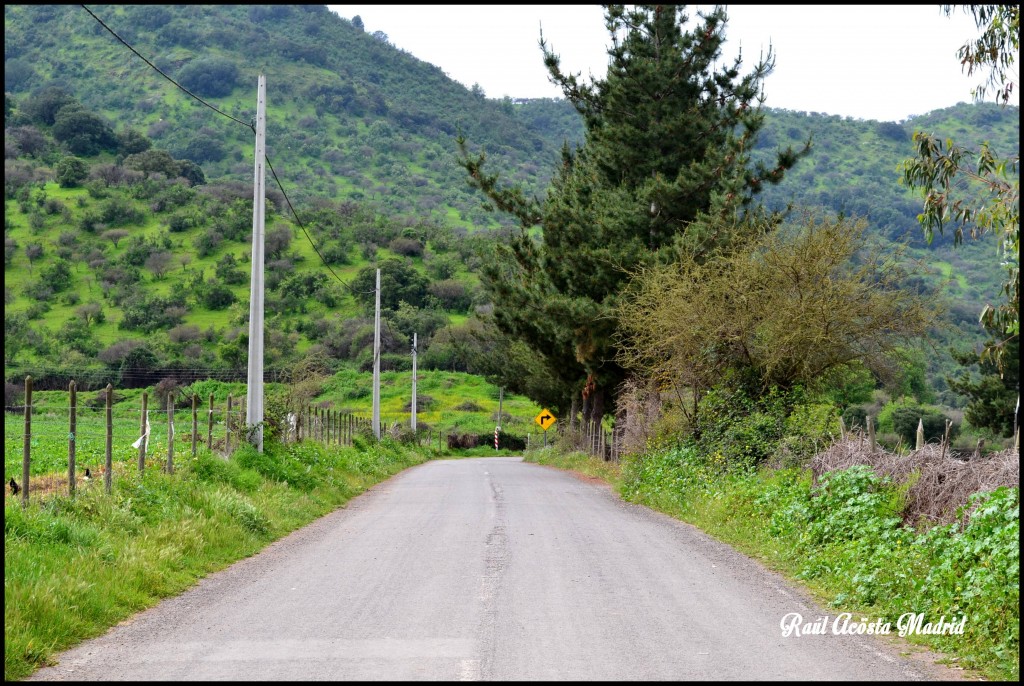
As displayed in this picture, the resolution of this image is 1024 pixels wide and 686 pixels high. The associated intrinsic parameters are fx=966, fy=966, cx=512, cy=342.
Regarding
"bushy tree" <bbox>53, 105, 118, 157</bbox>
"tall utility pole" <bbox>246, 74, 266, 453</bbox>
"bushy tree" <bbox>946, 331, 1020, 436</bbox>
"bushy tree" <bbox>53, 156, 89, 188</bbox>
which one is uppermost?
"bushy tree" <bbox>53, 105, 118, 157</bbox>

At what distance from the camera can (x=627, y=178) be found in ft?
106

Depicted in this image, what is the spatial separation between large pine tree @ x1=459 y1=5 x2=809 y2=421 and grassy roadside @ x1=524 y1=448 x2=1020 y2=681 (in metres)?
13.3

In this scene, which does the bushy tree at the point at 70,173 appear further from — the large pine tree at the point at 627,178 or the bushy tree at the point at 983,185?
the bushy tree at the point at 983,185

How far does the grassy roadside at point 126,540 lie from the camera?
7969mm

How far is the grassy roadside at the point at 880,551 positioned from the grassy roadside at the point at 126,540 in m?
6.90

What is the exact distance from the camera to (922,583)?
29.9 ft

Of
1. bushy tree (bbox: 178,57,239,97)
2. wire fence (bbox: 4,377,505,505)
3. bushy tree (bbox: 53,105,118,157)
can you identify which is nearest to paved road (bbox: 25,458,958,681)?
wire fence (bbox: 4,377,505,505)

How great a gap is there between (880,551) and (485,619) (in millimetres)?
4691

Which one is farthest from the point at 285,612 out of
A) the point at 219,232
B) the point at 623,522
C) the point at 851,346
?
the point at 219,232

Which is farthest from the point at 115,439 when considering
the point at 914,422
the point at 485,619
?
the point at 914,422

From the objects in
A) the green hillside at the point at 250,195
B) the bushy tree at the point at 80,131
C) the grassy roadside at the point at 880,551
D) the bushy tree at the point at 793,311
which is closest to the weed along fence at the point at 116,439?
the green hillside at the point at 250,195

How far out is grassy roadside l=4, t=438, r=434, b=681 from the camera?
7969 mm

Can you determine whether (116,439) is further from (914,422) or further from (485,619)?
(914,422)

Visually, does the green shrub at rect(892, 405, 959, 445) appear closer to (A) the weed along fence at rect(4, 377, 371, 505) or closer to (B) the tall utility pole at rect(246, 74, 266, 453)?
(A) the weed along fence at rect(4, 377, 371, 505)
